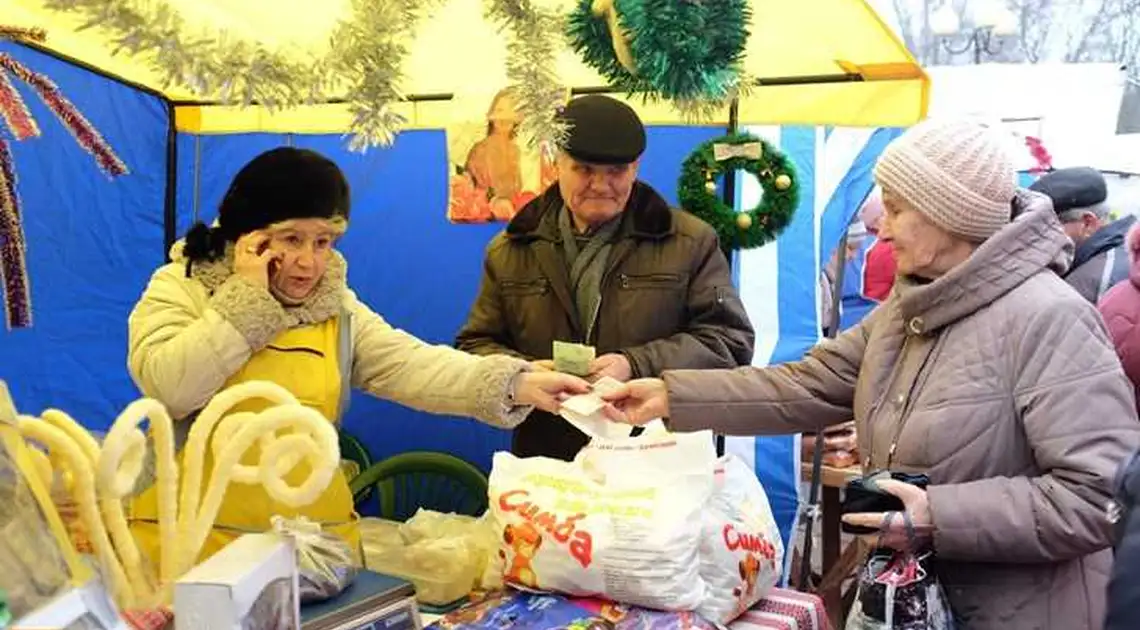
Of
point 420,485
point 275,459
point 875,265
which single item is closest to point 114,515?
point 275,459

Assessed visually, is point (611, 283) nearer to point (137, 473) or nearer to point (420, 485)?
point (420, 485)

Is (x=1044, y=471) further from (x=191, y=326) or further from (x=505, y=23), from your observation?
(x=191, y=326)

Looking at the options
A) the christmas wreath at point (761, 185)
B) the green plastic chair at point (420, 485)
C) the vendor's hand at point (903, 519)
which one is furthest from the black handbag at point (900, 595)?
the christmas wreath at point (761, 185)

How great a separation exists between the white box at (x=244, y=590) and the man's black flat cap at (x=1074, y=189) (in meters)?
3.14

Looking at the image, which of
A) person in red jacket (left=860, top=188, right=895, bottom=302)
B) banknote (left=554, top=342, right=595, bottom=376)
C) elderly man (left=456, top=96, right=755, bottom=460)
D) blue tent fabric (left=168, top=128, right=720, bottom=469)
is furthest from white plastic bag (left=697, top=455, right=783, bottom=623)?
person in red jacket (left=860, top=188, right=895, bottom=302)

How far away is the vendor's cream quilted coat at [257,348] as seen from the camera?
152 cm

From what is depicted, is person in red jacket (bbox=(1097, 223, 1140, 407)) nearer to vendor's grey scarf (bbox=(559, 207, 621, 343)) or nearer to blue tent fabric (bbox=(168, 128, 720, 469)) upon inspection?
vendor's grey scarf (bbox=(559, 207, 621, 343))

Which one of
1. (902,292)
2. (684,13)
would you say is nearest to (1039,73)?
(902,292)

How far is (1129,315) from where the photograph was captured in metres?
2.88

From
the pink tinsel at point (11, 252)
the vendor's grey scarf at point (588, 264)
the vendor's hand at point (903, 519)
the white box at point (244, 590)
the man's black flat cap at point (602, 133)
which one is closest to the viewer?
the white box at point (244, 590)

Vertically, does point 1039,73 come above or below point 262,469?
above

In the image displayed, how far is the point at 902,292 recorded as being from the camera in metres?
1.62

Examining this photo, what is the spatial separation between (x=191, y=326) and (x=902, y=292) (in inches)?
41.7

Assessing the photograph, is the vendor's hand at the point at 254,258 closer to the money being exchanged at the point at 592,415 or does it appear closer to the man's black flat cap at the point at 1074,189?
the money being exchanged at the point at 592,415
